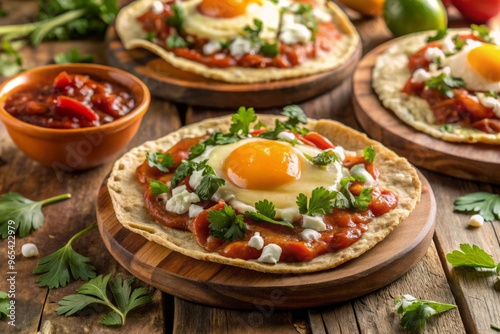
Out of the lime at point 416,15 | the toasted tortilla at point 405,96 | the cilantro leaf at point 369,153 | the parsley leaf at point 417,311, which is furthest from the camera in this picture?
the lime at point 416,15

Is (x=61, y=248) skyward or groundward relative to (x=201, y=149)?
groundward

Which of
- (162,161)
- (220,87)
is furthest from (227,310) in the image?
(220,87)

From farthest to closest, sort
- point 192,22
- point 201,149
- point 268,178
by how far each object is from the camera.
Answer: point 192,22 → point 201,149 → point 268,178

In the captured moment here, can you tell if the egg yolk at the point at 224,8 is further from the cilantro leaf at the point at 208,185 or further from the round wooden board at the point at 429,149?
the cilantro leaf at the point at 208,185

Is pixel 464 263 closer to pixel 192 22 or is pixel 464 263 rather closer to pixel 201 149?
pixel 201 149

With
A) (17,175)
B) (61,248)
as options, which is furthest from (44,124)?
(61,248)

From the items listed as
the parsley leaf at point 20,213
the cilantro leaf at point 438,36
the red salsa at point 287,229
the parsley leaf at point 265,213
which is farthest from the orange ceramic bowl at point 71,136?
the cilantro leaf at point 438,36

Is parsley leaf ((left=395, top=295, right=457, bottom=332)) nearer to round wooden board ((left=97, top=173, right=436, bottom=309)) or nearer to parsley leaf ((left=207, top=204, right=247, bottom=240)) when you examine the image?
round wooden board ((left=97, top=173, right=436, bottom=309))
